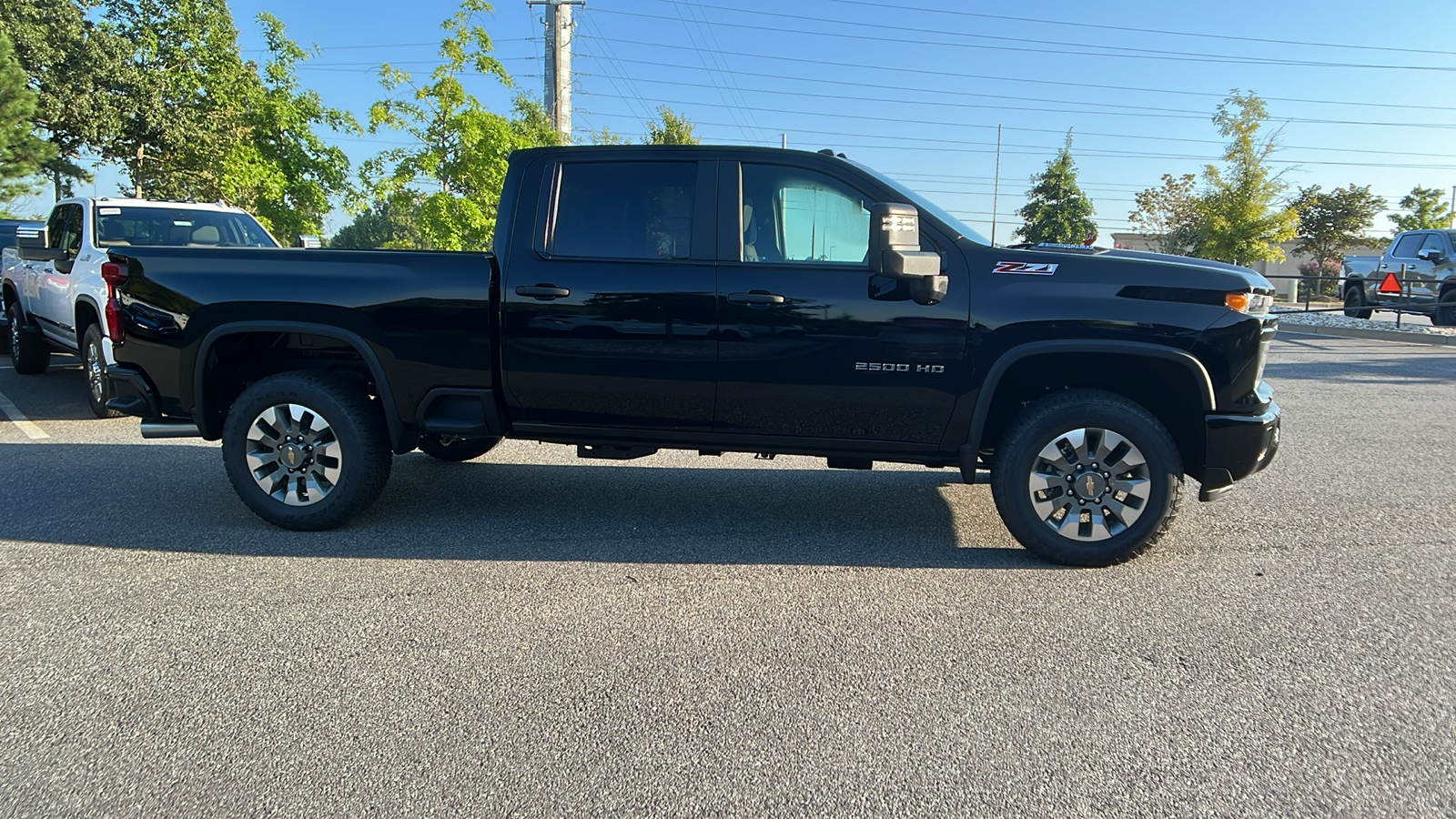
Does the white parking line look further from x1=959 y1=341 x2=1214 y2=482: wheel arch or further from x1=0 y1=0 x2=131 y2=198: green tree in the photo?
x1=0 y1=0 x2=131 y2=198: green tree

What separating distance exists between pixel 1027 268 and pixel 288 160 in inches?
650

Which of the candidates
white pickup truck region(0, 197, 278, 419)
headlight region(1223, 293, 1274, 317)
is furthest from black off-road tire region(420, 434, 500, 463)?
headlight region(1223, 293, 1274, 317)

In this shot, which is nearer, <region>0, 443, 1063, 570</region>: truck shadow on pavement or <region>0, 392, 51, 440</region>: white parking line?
<region>0, 443, 1063, 570</region>: truck shadow on pavement

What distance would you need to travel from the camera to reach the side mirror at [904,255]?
4.27 metres

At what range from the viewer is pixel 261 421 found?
16.3ft

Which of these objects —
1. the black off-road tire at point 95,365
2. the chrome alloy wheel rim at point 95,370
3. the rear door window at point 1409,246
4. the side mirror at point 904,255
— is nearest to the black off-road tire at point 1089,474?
the side mirror at point 904,255

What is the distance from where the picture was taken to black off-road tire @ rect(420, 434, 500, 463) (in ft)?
20.8

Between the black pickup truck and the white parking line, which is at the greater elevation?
the black pickup truck

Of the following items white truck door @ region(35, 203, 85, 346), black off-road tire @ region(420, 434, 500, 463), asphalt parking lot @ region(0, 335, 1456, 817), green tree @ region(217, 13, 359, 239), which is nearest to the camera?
asphalt parking lot @ region(0, 335, 1456, 817)

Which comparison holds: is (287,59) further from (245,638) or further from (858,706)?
(858,706)

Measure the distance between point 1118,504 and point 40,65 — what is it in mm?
34160

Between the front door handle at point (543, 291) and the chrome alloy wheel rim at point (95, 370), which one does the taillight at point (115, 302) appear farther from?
the chrome alloy wheel rim at point (95, 370)

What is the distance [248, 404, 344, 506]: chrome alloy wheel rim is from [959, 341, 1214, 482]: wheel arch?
10.8ft

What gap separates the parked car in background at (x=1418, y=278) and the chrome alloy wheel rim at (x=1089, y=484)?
61.5 feet
